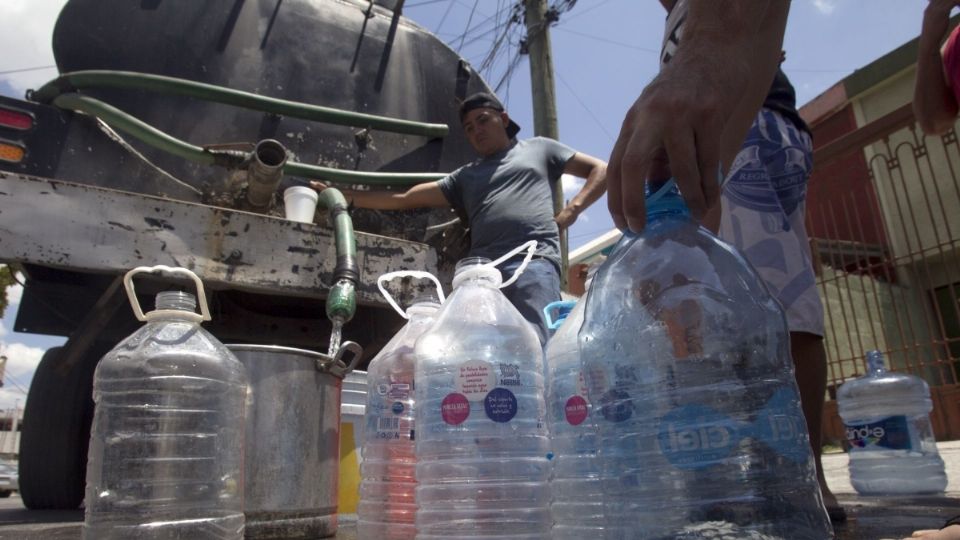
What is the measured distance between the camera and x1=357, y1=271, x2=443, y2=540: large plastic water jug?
1.58m

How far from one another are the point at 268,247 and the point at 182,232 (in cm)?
29

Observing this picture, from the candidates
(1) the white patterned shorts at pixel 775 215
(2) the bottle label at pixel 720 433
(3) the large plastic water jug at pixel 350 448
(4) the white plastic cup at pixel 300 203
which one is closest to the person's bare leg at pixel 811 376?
(1) the white patterned shorts at pixel 775 215

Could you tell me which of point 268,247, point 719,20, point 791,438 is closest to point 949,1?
point 719,20

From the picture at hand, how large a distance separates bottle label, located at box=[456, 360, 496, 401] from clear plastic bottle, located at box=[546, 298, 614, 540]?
0.23m

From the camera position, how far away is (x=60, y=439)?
3.10 meters

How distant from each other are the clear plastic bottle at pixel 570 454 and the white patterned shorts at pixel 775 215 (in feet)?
2.91

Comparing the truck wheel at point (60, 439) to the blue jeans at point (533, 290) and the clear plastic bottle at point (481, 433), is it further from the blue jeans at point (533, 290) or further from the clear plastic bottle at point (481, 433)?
the clear plastic bottle at point (481, 433)

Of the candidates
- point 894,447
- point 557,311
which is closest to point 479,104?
point 557,311

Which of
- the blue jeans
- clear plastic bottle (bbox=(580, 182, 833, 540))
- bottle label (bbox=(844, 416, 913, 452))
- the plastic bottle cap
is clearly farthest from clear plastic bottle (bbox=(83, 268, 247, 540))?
bottle label (bbox=(844, 416, 913, 452))

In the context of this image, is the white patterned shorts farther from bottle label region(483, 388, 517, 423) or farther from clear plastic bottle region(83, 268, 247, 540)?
clear plastic bottle region(83, 268, 247, 540)

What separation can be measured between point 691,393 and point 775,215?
4.28 feet

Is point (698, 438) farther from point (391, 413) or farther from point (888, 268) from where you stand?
point (888, 268)

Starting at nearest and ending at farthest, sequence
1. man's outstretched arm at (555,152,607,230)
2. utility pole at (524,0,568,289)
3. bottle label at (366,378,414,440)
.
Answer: bottle label at (366,378,414,440)
man's outstretched arm at (555,152,607,230)
utility pole at (524,0,568,289)

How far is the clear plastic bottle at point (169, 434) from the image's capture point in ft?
5.17
